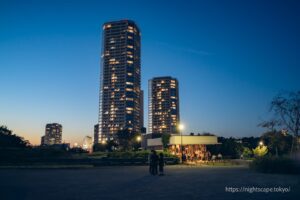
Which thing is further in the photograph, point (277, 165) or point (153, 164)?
point (277, 165)

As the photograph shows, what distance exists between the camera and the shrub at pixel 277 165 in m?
21.1

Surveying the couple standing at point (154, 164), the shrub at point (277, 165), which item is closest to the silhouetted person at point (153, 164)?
the couple standing at point (154, 164)

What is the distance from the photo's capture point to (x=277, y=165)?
21688 millimetres

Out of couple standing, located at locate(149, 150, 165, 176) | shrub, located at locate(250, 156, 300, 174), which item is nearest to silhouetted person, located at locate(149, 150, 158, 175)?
couple standing, located at locate(149, 150, 165, 176)

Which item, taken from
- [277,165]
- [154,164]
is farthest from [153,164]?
[277,165]

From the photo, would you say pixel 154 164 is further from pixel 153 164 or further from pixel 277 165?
pixel 277 165

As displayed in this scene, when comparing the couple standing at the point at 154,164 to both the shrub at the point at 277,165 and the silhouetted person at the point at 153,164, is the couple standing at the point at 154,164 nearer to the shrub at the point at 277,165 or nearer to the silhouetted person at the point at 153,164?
the silhouetted person at the point at 153,164

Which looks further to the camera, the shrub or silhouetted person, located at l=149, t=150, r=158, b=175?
the shrub

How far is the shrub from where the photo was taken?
830 inches

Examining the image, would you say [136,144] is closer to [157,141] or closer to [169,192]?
[157,141]

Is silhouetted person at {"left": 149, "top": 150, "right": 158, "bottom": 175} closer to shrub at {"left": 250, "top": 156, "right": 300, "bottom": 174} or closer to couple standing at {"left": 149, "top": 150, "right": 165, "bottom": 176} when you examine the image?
couple standing at {"left": 149, "top": 150, "right": 165, "bottom": 176}

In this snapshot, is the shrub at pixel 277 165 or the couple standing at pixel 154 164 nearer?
the couple standing at pixel 154 164

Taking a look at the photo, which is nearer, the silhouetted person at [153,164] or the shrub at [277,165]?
the silhouetted person at [153,164]

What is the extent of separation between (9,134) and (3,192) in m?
53.7
